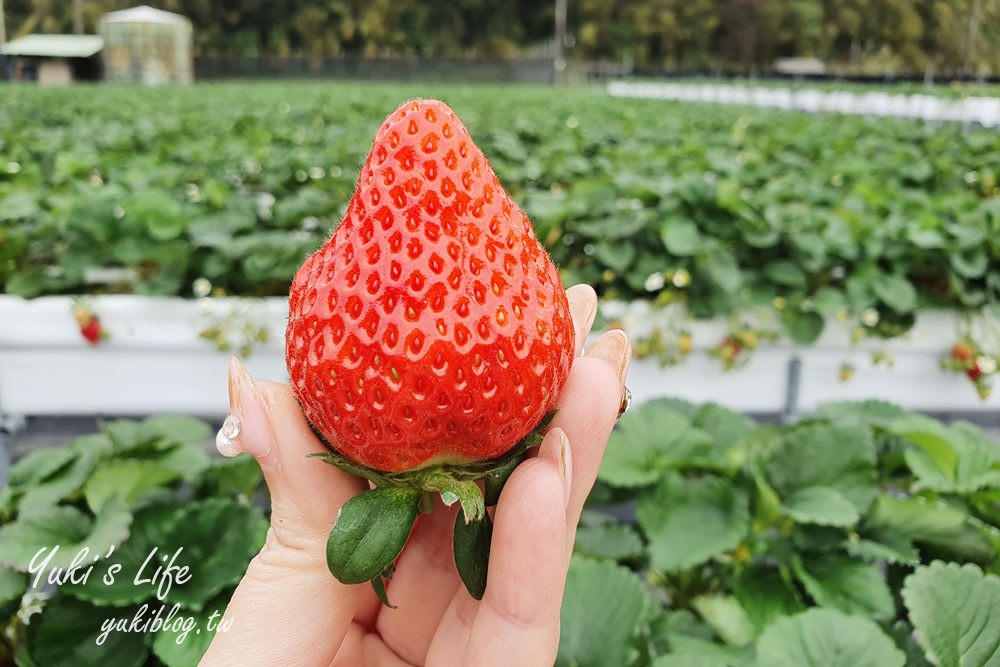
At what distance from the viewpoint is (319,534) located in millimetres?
815

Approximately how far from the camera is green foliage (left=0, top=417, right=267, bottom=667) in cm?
110

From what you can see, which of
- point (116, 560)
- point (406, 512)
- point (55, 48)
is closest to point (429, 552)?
point (406, 512)

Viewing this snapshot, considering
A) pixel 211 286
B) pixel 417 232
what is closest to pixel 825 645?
pixel 417 232

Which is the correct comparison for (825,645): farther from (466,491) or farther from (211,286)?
(211,286)

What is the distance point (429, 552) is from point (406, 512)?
0.26 metres

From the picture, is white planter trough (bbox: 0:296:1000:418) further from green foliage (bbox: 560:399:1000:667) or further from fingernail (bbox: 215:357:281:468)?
fingernail (bbox: 215:357:281:468)

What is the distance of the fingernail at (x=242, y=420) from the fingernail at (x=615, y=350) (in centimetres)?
35

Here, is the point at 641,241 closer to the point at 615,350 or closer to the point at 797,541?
the point at 797,541

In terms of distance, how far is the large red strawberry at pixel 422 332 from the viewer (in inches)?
29.3

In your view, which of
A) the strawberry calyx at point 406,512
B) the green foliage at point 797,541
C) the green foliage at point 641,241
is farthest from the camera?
the green foliage at point 641,241

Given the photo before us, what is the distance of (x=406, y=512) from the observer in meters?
0.72

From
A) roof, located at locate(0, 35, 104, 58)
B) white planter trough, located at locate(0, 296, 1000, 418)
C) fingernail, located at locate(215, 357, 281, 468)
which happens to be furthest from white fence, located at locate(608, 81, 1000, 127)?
roof, located at locate(0, 35, 104, 58)

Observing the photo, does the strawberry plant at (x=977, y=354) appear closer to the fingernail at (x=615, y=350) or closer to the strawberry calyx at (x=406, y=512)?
the fingernail at (x=615, y=350)

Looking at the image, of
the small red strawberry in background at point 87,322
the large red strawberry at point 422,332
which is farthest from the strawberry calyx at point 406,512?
the small red strawberry in background at point 87,322
